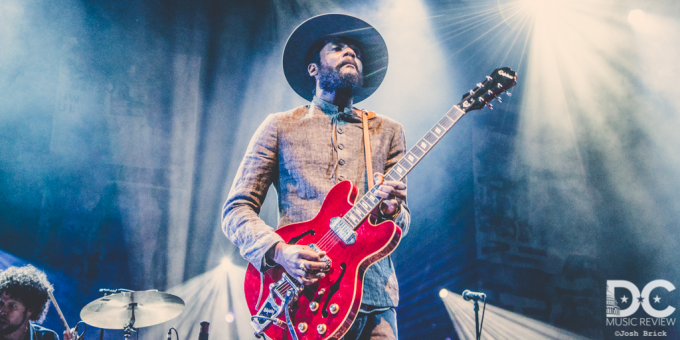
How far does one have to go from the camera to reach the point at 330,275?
5.94 feet

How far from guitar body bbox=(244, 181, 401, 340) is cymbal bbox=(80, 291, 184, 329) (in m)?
3.17

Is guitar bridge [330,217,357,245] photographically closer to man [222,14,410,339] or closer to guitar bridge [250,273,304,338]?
man [222,14,410,339]

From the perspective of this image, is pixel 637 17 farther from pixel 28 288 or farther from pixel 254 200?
pixel 28 288

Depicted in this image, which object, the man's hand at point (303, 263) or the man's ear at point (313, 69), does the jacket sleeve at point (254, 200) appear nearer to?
the man's hand at point (303, 263)

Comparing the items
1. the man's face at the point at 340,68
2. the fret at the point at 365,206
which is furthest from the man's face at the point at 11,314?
the fret at the point at 365,206

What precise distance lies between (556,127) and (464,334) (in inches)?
180

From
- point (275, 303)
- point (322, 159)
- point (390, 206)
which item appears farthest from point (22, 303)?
point (390, 206)

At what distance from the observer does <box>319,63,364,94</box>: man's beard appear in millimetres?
2537

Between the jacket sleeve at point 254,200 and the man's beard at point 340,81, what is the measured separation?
0.45 m

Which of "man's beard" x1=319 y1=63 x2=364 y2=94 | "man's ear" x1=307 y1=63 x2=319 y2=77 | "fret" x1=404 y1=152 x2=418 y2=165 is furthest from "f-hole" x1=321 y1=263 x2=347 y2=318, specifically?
"man's ear" x1=307 y1=63 x2=319 y2=77

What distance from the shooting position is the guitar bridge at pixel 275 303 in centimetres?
179

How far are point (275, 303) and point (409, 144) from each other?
6.23 m

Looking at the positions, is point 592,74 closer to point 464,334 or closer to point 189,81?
point 464,334

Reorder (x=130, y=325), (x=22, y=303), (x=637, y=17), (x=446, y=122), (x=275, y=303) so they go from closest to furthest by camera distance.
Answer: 1. (x=275, y=303)
2. (x=446, y=122)
3. (x=22, y=303)
4. (x=130, y=325)
5. (x=637, y=17)
